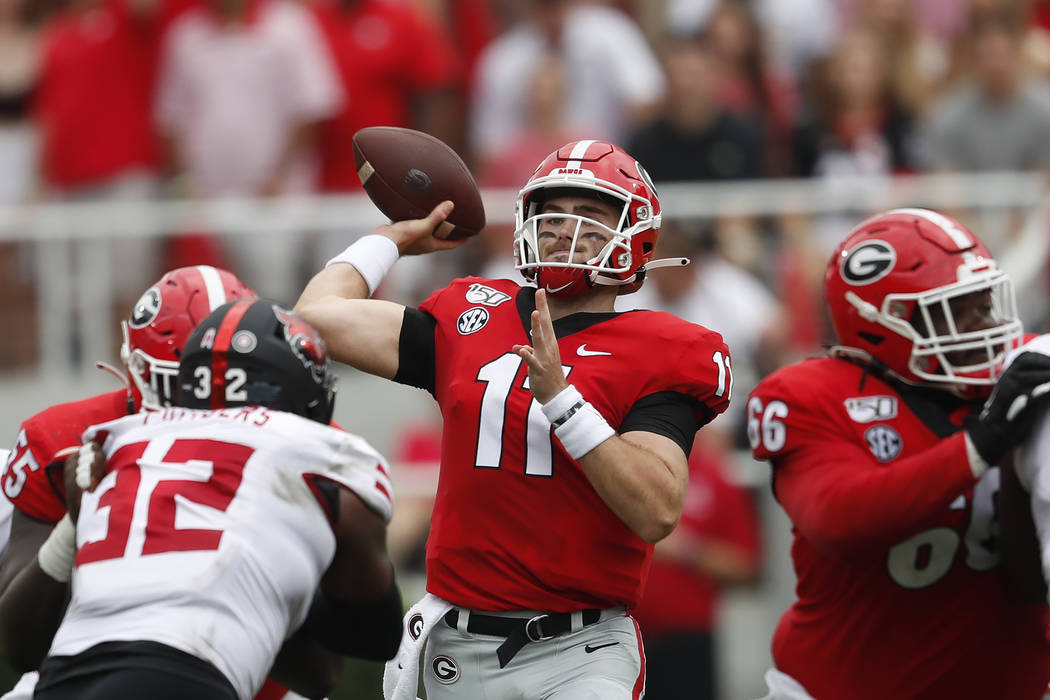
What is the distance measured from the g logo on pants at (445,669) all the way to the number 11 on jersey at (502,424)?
519 millimetres

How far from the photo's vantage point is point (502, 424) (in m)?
4.28

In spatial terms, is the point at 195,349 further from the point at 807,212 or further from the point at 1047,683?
the point at 807,212

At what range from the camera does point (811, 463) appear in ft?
14.8

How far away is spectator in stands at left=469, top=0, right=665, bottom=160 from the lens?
31.2 feet

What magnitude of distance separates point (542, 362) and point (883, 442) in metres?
1.09

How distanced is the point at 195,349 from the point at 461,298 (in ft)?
2.91

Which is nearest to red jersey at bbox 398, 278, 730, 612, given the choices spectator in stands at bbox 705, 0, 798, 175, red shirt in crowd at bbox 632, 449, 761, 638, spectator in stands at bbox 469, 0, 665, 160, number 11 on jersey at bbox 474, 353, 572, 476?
number 11 on jersey at bbox 474, 353, 572, 476

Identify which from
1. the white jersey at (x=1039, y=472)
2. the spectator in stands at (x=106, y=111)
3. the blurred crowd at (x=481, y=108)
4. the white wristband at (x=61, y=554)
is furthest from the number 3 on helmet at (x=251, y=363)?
the spectator in stands at (x=106, y=111)

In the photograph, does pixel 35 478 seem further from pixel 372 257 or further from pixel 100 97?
pixel 100 97

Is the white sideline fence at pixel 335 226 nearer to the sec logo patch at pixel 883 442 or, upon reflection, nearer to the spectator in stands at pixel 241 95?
the spectator in stands at pixel 241 95

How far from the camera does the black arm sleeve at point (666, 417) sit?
4.18m

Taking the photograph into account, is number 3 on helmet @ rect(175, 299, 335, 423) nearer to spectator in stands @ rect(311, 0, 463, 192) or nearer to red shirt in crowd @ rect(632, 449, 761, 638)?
red shirt in crowd @ rect(632, 449, 761, 638)

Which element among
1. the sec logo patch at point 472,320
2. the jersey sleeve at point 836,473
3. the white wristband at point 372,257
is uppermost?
the white wristband at point 372,257

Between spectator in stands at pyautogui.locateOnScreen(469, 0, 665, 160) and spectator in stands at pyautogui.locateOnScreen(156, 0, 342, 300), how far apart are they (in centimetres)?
91
